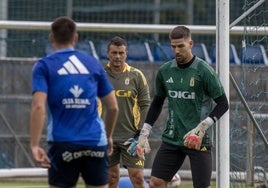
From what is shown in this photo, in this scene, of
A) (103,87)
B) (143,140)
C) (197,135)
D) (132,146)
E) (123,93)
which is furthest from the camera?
(123,93)

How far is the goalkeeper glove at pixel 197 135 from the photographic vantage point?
35.2ft

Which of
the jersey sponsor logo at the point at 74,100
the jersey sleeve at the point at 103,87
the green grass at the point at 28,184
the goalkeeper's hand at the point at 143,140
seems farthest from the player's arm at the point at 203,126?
the green grass at the point at 28,184

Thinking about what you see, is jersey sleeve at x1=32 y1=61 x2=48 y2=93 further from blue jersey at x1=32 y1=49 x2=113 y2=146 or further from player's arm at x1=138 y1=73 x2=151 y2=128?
player's arm at x1=138 y1=73 x2=151 y2=128

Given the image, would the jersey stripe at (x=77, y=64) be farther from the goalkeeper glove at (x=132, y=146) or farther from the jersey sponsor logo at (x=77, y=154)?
the goalkeeper glove at (x=132, y=146)

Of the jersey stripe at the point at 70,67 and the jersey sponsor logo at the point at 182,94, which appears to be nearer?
the jersey stripe at the point at 70,67

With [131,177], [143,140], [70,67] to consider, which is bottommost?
[131,177]

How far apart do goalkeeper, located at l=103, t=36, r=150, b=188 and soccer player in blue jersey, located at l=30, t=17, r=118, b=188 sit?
368 cm

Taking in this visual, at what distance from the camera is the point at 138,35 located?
58.6ft

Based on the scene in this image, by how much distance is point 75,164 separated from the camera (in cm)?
891

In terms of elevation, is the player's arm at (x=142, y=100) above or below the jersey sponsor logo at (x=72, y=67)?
below

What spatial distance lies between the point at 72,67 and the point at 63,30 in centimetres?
30

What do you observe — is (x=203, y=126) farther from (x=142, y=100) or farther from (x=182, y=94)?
(x=142, y=100)

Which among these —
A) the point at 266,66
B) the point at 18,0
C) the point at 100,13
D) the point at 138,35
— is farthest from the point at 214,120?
the point at 100,13

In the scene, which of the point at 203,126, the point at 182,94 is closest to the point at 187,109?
the point at 182,94
